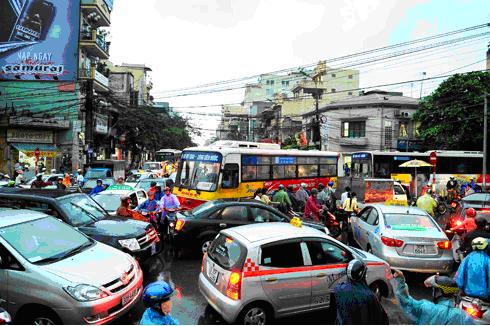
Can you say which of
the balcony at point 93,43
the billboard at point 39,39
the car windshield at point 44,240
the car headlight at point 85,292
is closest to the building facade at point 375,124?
the balcony at point 93,43

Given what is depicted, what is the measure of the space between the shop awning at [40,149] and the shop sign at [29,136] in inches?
13.7

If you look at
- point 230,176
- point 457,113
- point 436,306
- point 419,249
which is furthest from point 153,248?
point 457,113

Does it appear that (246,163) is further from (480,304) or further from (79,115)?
(79,115)

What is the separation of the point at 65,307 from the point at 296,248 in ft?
10.5

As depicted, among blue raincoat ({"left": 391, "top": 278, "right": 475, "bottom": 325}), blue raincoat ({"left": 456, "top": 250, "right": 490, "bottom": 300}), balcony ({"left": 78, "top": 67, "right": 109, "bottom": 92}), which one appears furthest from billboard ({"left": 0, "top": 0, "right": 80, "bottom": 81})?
blue raincoat ({"left": 391, "top": 278, "right": 475, "bottom": 325})

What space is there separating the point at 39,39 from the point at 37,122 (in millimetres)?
7431

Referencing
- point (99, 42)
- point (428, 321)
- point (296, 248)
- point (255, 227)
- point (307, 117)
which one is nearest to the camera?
point (428, 321)

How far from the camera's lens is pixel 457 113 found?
36.4m

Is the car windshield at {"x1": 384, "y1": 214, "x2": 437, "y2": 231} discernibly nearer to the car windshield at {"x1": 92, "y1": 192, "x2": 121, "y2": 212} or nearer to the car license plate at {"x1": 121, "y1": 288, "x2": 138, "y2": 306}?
the car license plate at {"x1": 121, "y1": 288, "x2": 138, "y2": 306}

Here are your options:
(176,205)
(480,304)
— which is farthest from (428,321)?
(176,205)

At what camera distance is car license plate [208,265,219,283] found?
5.87 meters

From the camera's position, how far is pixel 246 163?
1731 cm

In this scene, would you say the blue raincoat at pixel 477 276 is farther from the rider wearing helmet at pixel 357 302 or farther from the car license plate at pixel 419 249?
the car license plate at pixel 419 249

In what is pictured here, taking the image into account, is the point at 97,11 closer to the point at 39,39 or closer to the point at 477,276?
the point at 39,39
